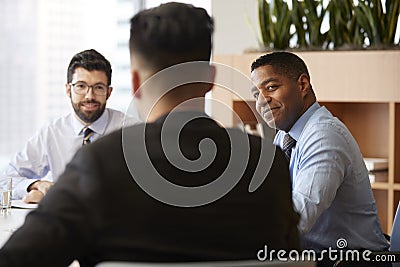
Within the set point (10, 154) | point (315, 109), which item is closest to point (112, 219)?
point (315, 109)

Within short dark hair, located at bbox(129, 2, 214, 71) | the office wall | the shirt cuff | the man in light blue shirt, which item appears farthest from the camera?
the office wall

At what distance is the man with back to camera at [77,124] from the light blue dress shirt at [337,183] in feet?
3.91

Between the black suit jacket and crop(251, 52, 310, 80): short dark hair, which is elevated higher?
crop(251, 52, 310, 80): short dark hair

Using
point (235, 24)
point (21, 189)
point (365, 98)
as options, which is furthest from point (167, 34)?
point (235, 24)

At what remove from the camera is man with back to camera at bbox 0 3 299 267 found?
1.22 m

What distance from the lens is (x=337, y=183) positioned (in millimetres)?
2381

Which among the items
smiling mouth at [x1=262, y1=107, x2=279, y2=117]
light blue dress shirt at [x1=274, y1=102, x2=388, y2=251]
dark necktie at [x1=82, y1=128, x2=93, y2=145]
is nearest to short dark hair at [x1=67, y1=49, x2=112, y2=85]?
dark necktie at [x1=82, y1=128, x2=93, y2=145]

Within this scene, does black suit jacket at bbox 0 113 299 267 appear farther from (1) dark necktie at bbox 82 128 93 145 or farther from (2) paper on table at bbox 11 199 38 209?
(1) dark necktie at bbox 82 128 93 145

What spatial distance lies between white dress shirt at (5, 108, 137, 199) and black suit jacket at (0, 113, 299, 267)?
6.94 ft

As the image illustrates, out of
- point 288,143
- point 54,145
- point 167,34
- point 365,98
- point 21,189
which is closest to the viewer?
point 167,34

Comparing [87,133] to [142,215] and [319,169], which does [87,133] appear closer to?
[319,169]

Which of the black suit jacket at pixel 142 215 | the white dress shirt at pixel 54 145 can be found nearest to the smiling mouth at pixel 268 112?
the white dress shirt at pixel 54 145

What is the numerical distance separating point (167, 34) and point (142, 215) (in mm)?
353

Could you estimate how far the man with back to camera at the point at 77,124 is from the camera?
3467 millimetres
